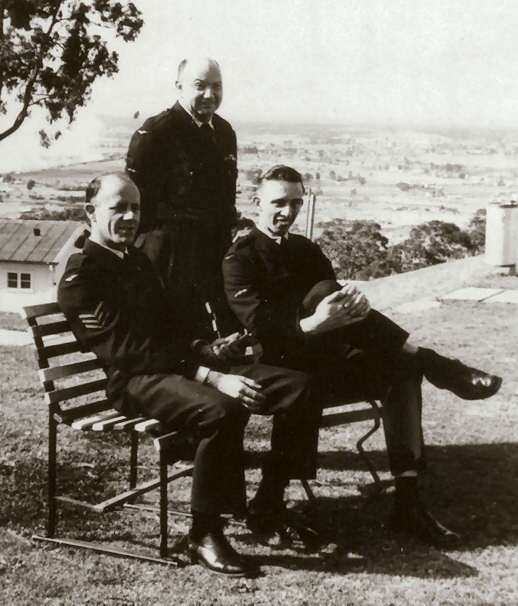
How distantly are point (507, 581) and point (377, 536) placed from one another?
642 millimetres

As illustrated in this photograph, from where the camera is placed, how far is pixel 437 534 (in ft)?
12.4

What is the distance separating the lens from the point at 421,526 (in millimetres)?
3793

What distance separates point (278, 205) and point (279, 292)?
0.38 m

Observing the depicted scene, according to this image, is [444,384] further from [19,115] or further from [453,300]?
[19,115]

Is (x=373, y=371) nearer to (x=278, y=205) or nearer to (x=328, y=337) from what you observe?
(x=328, y=337)

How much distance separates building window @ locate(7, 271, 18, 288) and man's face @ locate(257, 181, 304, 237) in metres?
29.4

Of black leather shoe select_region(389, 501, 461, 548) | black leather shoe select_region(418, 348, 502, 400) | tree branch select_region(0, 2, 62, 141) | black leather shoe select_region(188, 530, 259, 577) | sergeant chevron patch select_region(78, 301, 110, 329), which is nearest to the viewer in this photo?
black leather shoe select_region(188, 530, 259, 577)

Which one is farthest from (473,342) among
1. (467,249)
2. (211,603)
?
(467,249)

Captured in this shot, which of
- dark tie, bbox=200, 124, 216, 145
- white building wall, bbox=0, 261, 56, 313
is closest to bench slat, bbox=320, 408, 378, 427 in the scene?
dark tie, bbox=200, 124, 216, 145

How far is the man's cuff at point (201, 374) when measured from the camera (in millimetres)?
3607

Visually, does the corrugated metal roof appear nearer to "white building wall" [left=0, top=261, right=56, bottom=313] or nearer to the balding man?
"white building wall" [left=0, top=261, right=56, bottom=313]

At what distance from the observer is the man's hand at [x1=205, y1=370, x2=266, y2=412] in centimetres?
349

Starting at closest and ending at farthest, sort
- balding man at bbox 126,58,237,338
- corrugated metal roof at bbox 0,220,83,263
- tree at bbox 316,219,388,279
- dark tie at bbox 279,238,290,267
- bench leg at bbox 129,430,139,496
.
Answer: dark tie at bbox 279,238,290,267
bench leg at bbox 129,430,139,496
balding man at bbox 126,58,237,338
tree at bbox 316,219,388,279
corrugated metal roof at bbox 0,220,83,263

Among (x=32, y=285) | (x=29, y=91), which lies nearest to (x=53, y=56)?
(x=29, y=91)
